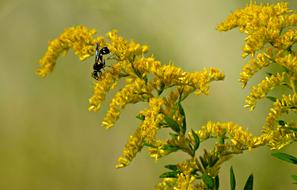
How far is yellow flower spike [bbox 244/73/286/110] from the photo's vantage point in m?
0.69

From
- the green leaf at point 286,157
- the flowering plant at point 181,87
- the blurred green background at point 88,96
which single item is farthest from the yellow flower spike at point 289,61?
the blurred green background at point 88,96

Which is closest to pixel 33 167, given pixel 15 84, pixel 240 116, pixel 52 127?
pixel 52 127

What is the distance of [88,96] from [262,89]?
785 mm

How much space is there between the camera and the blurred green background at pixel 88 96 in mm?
1352

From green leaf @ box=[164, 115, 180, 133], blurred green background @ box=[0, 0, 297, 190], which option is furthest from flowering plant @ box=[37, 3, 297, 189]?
blurred green background @ box=[0, 0, 297, 190]

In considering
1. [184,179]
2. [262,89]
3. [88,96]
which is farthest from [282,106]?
[88,96]

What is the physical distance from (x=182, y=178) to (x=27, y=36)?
0.93m

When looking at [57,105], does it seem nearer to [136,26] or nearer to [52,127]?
[52,127]

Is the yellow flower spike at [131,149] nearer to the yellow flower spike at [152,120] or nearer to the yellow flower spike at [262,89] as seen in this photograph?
the yellow flower spike at [152,120]

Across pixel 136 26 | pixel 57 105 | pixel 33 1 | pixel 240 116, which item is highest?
pixel 33 1

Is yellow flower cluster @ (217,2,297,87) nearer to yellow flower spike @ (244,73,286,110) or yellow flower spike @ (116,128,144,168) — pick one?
yellow flower spike @ (244,73,286,110)

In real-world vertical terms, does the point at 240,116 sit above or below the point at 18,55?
below

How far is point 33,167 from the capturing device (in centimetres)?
139

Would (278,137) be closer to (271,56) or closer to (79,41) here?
(271,56)
